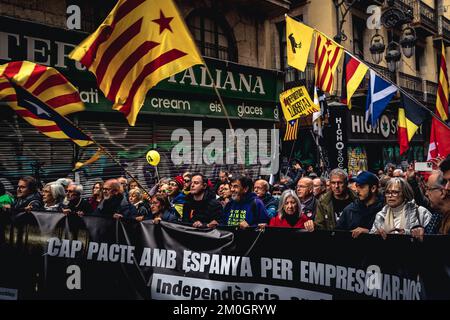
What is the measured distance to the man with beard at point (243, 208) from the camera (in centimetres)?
509

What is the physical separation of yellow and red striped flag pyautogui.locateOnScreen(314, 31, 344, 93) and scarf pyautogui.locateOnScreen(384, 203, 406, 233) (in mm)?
3974

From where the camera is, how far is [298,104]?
29.1 ft

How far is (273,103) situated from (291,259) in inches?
464

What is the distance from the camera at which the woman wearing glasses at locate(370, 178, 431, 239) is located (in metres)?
3.88

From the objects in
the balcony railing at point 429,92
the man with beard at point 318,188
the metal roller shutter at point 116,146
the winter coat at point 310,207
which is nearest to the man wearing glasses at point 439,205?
the winter coat at point 310,207

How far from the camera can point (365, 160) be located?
18.9 m

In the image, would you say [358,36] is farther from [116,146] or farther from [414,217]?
[414,217]

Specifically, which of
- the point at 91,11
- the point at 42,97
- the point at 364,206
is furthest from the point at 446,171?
the point at 91,11

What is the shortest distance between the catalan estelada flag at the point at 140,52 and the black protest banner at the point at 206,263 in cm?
146

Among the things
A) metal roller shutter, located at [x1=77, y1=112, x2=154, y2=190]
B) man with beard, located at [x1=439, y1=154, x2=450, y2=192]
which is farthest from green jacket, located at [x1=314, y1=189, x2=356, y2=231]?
metal roller shutter, located at [x1=77, y1=112, x2=154, y2=190]

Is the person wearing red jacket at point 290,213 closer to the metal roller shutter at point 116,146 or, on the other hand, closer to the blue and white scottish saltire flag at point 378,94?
the blue and white scottish saltire flag at point 378,94

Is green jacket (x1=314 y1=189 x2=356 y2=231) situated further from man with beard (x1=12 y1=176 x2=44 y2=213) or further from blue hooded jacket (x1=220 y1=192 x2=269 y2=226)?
man with beard (x1=12 y1=176 x2=44 y2=213)

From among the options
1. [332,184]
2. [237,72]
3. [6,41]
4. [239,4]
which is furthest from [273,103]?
[332,184]

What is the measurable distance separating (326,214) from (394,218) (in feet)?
3.48
